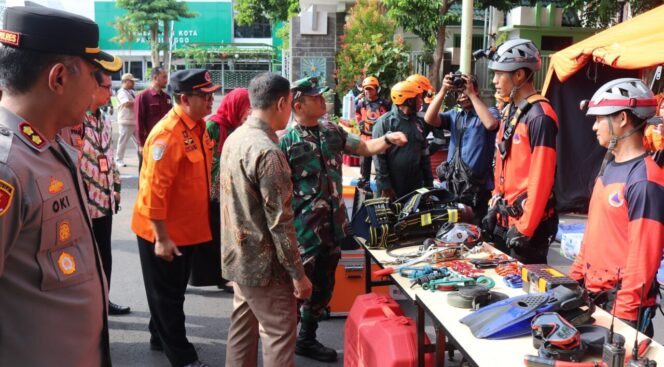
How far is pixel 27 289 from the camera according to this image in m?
1.81

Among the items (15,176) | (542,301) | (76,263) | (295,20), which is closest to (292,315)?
(542,301)

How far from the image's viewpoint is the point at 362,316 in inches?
147

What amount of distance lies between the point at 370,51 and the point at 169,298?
1287 centimetres

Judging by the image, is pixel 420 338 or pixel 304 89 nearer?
pixel 420 338

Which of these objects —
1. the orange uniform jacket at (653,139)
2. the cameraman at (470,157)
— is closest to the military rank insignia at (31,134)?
the cameraman at (470,157)

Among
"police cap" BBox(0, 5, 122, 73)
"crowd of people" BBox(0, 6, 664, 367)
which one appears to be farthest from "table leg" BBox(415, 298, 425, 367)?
"police cap" BBox(0, 5, 122, 73)

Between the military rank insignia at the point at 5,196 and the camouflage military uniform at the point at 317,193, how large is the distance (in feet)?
9.02

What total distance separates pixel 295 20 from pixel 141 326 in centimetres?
1505

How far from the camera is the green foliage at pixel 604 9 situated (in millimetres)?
10961

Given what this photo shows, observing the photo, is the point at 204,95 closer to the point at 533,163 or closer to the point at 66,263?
the point at 533,163

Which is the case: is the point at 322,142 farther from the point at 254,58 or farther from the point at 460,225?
the point at 254,58

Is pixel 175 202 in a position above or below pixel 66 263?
below

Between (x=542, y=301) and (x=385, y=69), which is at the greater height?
(x=385, y=69)

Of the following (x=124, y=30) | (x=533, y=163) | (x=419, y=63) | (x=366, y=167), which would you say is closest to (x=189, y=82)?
(x=533, y=163)
